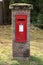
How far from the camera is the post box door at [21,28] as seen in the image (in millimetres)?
7410

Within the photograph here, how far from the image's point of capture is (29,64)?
7.35 metres

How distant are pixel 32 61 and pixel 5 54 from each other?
1.08m

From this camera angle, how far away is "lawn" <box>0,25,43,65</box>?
24.8 feet

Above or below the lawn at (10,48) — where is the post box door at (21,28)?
above

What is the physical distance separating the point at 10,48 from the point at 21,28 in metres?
1.96

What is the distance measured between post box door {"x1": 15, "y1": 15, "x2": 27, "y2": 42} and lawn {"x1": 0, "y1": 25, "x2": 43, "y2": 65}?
65 cm

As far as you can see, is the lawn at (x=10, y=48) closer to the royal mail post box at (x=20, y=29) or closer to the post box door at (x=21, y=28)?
the royal mail post box at (x=20, y=29)

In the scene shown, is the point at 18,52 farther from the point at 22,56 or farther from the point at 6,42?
the point at 6,42

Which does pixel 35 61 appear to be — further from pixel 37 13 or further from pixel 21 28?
pixel 37 13

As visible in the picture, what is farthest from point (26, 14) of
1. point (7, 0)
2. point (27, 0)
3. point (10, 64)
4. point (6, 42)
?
point (7, 0)

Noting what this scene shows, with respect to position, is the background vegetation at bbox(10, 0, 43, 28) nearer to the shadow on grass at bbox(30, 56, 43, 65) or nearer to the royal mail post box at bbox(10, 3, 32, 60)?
the shadow on grass at bbox(30, 56, 43, 65)

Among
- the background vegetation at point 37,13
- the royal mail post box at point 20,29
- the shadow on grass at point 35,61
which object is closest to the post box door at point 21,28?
the royal mail post box at point 20,29

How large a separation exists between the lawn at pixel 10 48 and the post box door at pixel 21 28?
2.13ft

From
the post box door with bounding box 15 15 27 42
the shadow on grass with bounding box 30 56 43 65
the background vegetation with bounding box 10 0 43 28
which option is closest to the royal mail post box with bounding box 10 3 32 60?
the post box door with bounding box 15 15 27 42
